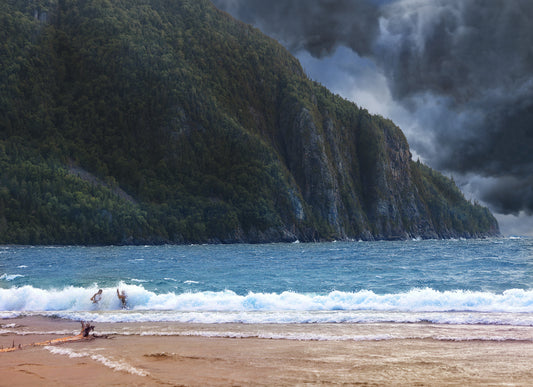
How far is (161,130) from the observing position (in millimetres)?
193375

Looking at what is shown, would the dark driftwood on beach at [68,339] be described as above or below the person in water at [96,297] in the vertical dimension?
below

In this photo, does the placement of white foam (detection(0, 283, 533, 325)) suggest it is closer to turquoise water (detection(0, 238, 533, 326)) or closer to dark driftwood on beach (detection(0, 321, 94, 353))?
turquoise water (detection(0, 238, 533, 326))

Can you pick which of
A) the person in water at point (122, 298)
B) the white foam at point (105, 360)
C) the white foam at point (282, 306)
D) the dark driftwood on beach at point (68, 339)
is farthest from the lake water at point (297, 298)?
the white foam at point (105, 360)

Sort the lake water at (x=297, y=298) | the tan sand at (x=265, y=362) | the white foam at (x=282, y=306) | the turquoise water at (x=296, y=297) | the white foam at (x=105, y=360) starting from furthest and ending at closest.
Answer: the turquoise water at (x=296, y=297) < the lake water at (x=297, y=298) < the white foam at (x=282, y=306) < the white foam at (x=105, y=360) < the tan sand at (x=265, y=362)

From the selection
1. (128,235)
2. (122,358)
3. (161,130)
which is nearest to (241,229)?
(128,235)

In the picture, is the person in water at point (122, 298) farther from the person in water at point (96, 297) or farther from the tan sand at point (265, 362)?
the tan sand at point (265, 362)

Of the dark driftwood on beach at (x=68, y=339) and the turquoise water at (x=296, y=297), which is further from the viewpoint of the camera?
the turquoise water at (x=296, y=297)

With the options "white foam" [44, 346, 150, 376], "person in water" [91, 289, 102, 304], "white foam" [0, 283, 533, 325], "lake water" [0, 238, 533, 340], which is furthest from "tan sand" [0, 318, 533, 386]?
"person in water" [91, 289, 102, 304]

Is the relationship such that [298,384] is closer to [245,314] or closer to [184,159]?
[245,314]

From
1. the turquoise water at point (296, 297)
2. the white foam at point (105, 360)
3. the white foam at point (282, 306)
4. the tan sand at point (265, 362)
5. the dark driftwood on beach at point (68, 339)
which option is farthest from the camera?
the turquoise water at point (296, 297)

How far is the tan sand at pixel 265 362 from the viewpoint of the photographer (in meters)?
8.66

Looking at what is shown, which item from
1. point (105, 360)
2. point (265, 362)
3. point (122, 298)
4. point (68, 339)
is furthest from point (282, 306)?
point (105, 360)

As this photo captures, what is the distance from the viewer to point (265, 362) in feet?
33.3

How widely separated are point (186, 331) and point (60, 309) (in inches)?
426
